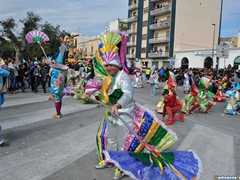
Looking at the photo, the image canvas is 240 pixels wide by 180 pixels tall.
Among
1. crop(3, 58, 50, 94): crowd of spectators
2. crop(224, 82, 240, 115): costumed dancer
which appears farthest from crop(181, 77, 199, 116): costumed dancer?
crop(3, 58, 50, 94): crowd of spectators

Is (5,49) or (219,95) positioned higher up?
(5,49)

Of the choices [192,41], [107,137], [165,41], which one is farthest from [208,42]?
[107,137]

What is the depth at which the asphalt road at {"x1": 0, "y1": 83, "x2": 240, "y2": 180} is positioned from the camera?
333cm

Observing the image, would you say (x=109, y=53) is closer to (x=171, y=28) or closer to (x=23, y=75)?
(x=23, y=75)

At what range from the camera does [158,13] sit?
129 ft

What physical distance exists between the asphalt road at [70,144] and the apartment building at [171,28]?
30329 mm

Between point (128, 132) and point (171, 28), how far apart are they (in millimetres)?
36438

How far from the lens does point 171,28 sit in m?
37.2

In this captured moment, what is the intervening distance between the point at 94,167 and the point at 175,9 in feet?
122

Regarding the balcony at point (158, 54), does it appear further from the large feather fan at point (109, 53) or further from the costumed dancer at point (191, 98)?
the large feather fan at point (109, 53)

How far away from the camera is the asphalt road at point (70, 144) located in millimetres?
3329

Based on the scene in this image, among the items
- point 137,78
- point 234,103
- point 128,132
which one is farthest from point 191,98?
point 137,78

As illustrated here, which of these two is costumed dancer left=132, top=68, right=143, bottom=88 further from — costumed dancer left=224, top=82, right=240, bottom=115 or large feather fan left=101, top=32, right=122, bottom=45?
large feather fan left=101, top=32, right=122, bottom=45

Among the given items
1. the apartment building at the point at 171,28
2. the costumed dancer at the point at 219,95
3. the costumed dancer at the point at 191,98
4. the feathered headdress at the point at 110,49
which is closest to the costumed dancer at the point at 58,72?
the feathered headdress at the point at 110,49
